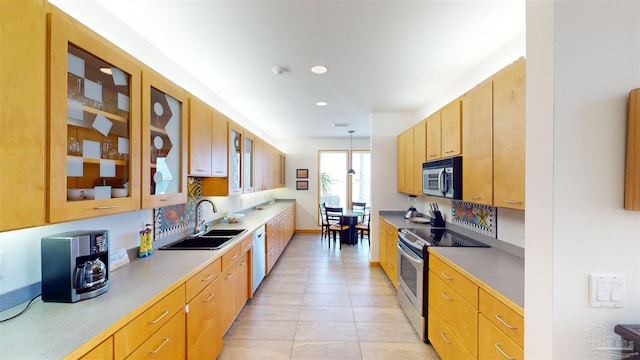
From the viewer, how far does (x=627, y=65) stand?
0.91m

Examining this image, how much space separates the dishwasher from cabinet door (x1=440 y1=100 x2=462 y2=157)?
2.43m

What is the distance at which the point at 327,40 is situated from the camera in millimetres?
2135

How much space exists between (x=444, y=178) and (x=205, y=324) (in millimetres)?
2445

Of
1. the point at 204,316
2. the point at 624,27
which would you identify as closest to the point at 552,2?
the point at 624,27

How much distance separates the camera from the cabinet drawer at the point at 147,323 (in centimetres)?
108

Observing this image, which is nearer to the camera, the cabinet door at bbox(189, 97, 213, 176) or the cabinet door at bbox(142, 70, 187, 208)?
the cabinet door at bbox(142, 70, 187, 208)

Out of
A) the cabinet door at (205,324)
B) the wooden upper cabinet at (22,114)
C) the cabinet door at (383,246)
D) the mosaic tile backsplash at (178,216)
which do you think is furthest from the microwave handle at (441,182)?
the wooden upper cabinet at (22,114)

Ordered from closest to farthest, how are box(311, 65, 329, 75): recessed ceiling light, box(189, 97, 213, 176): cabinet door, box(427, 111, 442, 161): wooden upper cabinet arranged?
box(189, 97, 213, 176): cabinet door, box(311, 65, 329, 75): recessed ceiling light, box(427, 111, 442, 161): wooden upper cabinet

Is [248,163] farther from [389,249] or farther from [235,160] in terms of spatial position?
[389,249]

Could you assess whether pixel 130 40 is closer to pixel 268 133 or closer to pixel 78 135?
pixel 78 135

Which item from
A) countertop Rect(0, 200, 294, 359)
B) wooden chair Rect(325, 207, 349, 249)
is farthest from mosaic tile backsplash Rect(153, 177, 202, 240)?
wooden chair Rect(325, 207, 349, 249)

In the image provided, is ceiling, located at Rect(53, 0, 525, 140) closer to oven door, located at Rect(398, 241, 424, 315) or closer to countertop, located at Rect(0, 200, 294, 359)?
countertop, located at Rect(0, 200, 294, 359)

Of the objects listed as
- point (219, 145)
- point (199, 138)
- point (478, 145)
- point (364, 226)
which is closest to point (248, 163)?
point (219, 145)

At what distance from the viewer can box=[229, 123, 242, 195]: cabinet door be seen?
3074 millimetres
